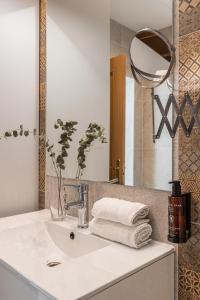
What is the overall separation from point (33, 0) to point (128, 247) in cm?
149

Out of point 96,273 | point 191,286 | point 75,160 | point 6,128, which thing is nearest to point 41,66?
point 6,128

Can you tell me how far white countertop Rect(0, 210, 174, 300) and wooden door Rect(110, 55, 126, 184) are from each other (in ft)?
1.09

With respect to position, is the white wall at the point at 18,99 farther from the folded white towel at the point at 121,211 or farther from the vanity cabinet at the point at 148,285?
the vanity cabinet at the point at 148,285

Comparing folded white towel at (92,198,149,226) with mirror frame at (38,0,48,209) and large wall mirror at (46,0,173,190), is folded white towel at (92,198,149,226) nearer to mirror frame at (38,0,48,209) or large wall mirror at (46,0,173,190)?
large wall mirror at (46,0,173,190)

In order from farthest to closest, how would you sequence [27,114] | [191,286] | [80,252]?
[27,114] → [80,252] → [191,286]

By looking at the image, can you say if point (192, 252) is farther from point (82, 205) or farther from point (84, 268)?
point (82, 205)

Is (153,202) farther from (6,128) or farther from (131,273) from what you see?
(6,128)

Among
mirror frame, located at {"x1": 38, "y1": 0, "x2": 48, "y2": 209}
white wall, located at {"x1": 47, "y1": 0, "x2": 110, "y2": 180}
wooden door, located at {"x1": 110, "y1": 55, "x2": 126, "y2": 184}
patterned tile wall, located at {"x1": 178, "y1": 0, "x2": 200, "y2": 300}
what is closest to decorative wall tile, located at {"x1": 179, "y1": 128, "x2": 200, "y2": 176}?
patterned tile wall, located at {"x1": 178, "y1": 0, "x2": 200, "y2": 300}

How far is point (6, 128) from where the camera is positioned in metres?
1.48

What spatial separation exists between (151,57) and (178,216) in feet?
2.07

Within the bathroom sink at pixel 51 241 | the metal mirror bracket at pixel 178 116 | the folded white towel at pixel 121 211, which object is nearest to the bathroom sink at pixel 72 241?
the bathroom sink at pixel 51 241

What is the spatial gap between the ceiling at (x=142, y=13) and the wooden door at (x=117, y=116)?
0.49ft

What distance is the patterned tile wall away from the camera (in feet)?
3.01

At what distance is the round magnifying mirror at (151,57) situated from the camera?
101 cm
